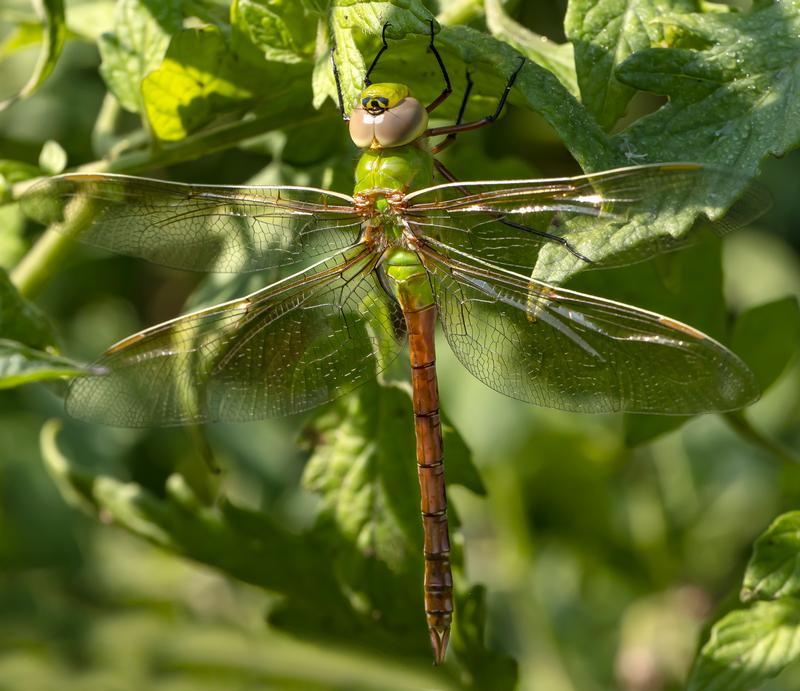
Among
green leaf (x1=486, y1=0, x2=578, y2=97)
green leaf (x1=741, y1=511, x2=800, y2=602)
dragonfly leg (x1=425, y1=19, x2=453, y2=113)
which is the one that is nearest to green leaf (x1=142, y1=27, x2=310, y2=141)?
dragonfly leg (x1=425, y1=19, x2=453, y2=113)

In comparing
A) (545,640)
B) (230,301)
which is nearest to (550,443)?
(545,640)

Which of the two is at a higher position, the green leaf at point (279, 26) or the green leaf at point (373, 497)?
the green leaf at point (279, 26)

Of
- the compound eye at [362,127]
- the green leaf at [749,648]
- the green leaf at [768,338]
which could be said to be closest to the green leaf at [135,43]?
the compound eye at [362,127]

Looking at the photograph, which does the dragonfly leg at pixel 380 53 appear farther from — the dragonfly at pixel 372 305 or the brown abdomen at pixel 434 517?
the brown abdomen at pixel 434 517

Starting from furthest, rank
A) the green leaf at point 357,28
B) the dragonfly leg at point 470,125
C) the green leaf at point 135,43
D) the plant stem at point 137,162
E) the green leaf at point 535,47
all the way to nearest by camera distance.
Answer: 1. the plant stem at point 137,162
2. the green leaf at point 135,43
3. the dragonfly leg at point 470,125
4. the green leaf at point 535,47
5. the green leaf at point 357,28

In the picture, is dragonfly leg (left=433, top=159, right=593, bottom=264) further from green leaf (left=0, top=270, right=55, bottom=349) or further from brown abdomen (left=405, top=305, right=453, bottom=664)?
green leaf (left=0, top=270, right=55, bottom=349)

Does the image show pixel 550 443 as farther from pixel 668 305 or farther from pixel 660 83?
pixel 660 83
